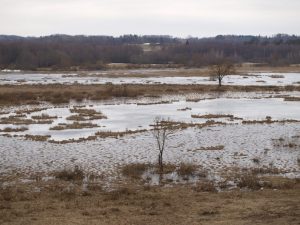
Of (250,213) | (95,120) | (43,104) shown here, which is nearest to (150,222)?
(250,213)

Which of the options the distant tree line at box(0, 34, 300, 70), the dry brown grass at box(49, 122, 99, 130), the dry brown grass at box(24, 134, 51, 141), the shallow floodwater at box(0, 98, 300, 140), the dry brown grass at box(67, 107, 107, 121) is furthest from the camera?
the distant tree line at box(0, 34, 300, 70)

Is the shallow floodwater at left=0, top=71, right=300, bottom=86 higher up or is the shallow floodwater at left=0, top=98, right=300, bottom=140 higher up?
the shallow floodwater at left=0, top=71, right=300, bottom=86

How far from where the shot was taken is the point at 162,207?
548 inches

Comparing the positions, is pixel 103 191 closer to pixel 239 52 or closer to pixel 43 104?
pixel 43 104

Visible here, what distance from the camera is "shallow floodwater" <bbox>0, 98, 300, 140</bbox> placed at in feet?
103

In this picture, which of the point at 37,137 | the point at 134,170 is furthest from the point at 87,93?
the point at 134,170

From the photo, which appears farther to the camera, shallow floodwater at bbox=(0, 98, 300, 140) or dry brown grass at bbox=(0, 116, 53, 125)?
dry brown grass at bbox=(0, 116, 53, 125)

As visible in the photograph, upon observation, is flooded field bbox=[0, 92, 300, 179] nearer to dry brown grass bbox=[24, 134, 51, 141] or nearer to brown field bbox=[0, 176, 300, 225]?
dry brown grass bbox=[24, 134, 51, 141]

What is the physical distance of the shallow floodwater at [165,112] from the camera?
1232 inches

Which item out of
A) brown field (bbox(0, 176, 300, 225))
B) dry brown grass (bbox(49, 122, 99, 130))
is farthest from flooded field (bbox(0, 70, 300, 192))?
brown field (bbox(0, 176, 300, 225))

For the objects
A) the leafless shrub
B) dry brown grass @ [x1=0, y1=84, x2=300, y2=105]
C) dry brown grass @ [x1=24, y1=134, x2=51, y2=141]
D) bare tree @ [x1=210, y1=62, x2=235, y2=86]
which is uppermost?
bare tree @ [x1=210, y1=62, x2=235, y2=86]

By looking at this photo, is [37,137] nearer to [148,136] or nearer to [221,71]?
[148,136]

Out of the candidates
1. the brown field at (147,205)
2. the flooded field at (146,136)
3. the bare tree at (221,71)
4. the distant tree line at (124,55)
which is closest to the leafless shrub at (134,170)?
the flooded field at (146,136)

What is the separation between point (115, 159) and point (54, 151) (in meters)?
3.97
